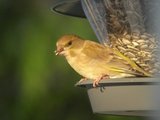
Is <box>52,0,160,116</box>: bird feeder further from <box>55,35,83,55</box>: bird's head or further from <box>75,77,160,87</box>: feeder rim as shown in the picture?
<box>55,35,83,55</box>: bird's head

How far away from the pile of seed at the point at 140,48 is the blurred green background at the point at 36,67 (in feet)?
6.81

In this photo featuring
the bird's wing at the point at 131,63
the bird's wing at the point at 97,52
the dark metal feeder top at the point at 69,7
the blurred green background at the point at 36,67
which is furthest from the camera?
the blurred green background at the point at 36,67

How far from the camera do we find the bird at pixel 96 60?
4.82m

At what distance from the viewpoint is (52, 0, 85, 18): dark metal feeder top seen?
530 centimetres

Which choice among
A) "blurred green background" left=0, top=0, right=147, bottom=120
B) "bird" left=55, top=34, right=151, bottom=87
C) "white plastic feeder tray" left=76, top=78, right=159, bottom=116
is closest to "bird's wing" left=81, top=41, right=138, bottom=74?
"bird" left=55, top=34, right=151, bottom=87

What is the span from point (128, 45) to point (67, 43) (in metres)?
0.46

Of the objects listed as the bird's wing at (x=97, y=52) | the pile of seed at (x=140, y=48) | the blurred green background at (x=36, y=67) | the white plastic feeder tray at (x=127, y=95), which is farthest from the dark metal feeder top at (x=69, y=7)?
the blurred green background at (x=36, y=67)

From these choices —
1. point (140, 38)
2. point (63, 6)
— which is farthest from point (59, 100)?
point (140, 38)

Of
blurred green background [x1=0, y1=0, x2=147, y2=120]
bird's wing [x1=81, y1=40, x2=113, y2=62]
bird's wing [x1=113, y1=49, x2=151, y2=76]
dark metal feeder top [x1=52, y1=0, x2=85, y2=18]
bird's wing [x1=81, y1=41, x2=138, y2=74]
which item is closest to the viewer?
bird's wing [x1=113, y1=49, x2=151, y2=76]

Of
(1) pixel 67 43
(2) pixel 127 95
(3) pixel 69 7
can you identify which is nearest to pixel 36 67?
(3) pixel 69 7

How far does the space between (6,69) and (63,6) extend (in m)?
2.54

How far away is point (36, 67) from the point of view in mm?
6938

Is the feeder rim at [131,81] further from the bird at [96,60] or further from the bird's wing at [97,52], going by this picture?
the bird's wing at [97,52]

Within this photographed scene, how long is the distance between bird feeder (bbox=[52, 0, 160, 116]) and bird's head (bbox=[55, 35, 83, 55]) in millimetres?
153
